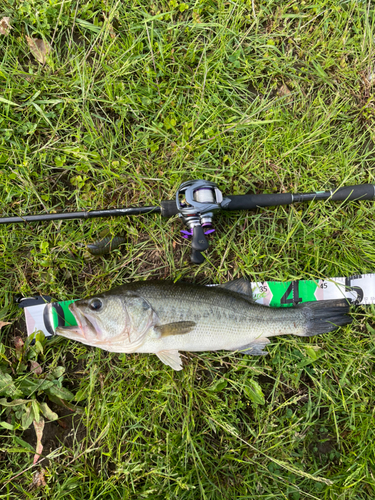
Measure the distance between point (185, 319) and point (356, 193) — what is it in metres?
2.17

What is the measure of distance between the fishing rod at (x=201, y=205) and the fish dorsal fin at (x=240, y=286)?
0.39 meters

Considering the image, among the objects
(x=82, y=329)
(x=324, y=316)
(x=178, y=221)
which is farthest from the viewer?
(x=178, y=221)

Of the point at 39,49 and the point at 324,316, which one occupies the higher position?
the point at 39,49

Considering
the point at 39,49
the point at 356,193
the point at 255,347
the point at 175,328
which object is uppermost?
the point at 39,49

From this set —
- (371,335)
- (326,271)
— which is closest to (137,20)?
(326,271)

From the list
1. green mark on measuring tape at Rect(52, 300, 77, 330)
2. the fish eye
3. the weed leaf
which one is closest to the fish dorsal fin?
the fish eye

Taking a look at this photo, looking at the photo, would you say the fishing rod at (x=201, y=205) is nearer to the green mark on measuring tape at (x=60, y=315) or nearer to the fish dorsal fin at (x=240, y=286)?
the fish dorsal fin at (x=240, y=286)

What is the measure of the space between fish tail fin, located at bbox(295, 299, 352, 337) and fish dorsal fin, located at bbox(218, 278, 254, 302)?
1.76ft

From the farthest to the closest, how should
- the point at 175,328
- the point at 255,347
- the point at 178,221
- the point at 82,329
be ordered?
the point at 178,221
the point at 255,347
the point at 175,328
the point at 82,329

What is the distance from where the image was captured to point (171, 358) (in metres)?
2.73

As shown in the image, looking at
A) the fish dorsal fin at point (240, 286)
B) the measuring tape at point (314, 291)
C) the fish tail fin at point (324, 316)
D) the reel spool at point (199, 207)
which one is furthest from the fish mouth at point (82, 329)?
the fish tail fin at point (324, 316)

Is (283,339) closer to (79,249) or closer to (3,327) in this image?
(79,249)

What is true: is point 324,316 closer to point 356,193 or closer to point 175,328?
point 356,193

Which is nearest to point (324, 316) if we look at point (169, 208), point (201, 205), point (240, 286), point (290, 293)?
point (290, 293)
